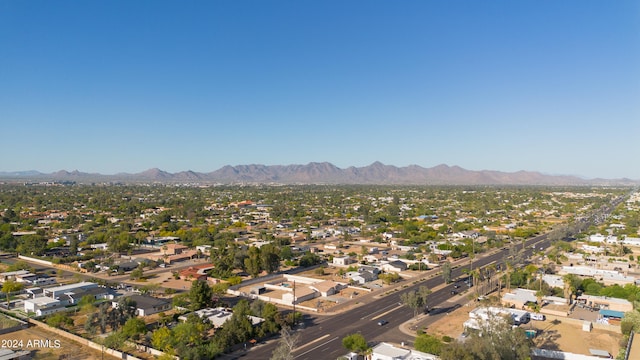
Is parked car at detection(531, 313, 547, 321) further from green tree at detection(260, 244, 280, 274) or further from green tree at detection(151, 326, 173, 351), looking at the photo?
green tree at detection(151, 326, 173, 351)

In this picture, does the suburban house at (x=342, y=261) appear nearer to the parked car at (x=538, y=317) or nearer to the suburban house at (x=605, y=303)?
the parked car at (x=538, y=317)

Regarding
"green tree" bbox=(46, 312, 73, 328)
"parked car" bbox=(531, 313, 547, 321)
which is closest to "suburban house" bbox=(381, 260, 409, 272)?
"parked car" bbox=(531, 313, 547, 321)

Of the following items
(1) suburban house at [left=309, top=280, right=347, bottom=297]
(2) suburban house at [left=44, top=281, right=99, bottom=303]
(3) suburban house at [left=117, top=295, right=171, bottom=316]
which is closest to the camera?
(3) suburban house at [left=117, top=295, right=171, bottom=316]

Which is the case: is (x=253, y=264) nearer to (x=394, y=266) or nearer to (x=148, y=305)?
(x=148, y=305)

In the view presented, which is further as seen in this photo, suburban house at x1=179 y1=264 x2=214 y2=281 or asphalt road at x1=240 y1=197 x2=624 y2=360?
suburban house at x1=179 y1=264 x2=214 y2=281

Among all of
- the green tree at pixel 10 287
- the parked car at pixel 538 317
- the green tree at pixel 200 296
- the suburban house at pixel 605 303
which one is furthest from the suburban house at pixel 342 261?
the green tree at pixel 10 287

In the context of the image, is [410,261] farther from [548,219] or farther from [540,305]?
[548,219]
